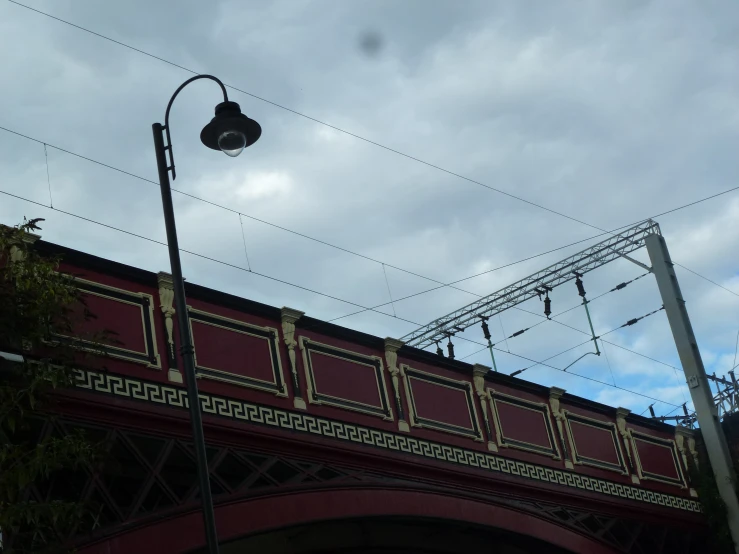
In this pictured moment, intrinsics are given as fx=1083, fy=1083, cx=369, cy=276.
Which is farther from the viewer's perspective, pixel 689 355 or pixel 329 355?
pixel 689 355

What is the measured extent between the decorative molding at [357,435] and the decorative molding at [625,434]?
1.49ft

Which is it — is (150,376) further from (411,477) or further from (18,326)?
(411,477)

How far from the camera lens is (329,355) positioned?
61.0 feet

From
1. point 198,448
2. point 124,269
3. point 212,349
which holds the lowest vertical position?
point 198,448

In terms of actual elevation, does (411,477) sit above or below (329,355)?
below

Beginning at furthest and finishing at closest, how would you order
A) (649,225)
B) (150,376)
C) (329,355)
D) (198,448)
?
(649,225) → (329,355) → (150,376) → (198,448)

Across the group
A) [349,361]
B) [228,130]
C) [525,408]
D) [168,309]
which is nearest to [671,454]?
[525,408]

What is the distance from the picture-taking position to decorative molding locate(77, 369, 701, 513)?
1480cm

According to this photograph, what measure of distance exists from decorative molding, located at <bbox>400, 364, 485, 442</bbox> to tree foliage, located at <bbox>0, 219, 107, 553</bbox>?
292 inches

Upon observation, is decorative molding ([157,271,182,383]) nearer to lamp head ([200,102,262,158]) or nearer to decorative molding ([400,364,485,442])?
lamp head ([200,102,262,158])

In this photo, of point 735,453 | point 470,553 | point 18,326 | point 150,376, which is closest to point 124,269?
point 150,376

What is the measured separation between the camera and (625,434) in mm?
25828

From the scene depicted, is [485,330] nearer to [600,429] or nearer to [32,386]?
[600,429]

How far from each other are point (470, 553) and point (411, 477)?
4691 millimetres
